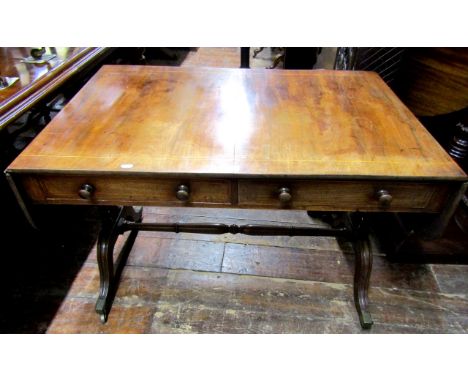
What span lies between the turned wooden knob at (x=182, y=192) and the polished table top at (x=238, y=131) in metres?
0.06

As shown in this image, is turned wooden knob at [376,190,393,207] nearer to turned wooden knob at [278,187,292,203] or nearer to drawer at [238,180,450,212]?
drawer at [238,180,450,212]

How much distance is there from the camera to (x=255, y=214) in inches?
76.2

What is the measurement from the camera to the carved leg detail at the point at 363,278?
4.47 feet

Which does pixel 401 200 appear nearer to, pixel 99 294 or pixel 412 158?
pixel 412 158

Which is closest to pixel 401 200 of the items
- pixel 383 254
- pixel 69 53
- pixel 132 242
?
pixel 383 254

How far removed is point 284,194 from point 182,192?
301 mm

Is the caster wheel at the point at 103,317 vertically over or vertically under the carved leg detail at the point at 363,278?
under

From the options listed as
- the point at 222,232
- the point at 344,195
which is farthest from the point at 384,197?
the point at 222,232

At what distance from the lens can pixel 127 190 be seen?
97 centimetres

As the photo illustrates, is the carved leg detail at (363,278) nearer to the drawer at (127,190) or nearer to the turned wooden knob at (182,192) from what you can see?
the drawer at (127,190)

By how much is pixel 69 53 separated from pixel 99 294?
1.29 metres

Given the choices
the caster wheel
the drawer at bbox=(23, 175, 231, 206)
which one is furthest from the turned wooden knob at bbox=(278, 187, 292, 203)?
the caster wheel

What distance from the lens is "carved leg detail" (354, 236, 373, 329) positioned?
136 cm

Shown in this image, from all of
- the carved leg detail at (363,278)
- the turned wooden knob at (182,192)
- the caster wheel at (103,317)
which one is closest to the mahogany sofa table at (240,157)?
the turned wooden knob at (182,192)
